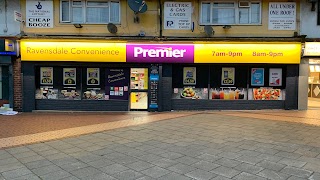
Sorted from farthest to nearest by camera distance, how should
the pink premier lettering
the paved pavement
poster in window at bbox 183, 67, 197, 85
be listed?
poster in window at bbox 183, 67, 197, 85
the pink premier lettering
the paved pavement

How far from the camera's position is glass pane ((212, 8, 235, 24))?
1244 centimetres

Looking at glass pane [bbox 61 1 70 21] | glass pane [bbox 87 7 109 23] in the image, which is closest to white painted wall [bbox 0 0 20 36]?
glass pane [bbox 61 1 70 21]

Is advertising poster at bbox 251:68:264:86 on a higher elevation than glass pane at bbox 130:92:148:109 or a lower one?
higher

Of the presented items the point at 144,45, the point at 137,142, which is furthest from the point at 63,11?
the point at 137,142

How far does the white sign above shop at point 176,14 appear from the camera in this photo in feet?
40.3

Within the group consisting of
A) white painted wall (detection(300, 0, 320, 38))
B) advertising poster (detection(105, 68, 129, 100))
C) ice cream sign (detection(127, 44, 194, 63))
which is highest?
white painted wall (detection(300, 0, 320, 38))

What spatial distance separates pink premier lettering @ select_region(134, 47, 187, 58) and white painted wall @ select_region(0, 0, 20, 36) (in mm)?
5402

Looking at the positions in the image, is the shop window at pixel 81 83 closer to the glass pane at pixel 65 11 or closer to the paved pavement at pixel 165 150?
the glass pane at pixel 65 11

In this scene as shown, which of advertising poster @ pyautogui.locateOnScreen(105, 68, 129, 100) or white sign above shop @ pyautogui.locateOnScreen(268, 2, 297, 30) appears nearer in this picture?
white sign above shop @ pyautogui.locateOnScreen(268, 2, 297, 30)

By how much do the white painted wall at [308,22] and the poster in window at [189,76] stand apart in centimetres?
507

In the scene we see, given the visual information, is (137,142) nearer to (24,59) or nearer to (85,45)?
(85,45)

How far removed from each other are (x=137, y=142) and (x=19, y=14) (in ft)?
28.1

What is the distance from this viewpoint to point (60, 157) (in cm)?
551

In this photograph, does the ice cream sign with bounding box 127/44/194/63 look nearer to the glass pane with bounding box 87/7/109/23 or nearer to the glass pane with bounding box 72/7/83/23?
the glass pane with bounding box 87/7/109/23
